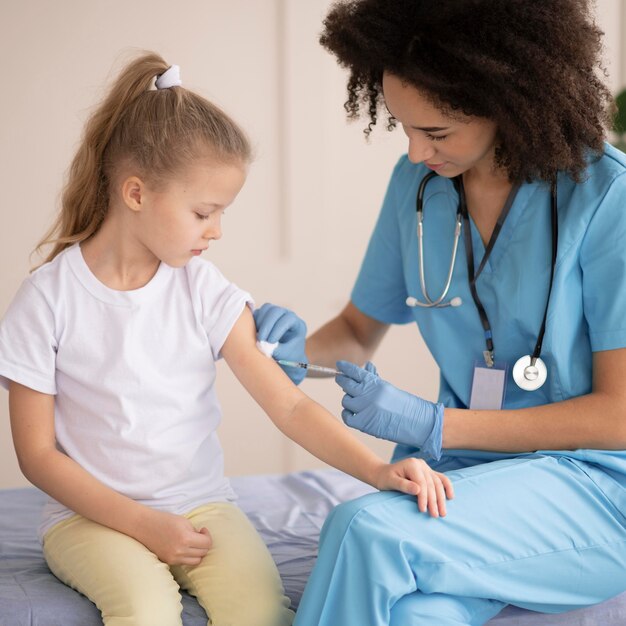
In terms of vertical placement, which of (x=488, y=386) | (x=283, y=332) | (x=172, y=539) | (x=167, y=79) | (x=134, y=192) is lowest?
(x=172, y=539)

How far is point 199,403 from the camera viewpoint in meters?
1.74

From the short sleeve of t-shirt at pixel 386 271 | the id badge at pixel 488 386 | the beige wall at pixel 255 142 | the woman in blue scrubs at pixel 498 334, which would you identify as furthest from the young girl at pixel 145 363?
the beige wall at pixel 255 142

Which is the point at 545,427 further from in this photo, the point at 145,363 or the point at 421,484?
the point at 145,363

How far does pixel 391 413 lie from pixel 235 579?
383 millimetres

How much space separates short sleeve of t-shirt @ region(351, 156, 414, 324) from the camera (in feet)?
6.84

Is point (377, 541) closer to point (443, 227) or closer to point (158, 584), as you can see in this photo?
point (158, 584)

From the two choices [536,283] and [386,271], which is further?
[386,271]

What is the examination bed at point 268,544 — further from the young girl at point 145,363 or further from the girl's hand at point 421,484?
the girl's hand at point 421,484

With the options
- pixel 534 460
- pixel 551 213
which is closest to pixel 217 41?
pixel 551 213

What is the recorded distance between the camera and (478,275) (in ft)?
5.99

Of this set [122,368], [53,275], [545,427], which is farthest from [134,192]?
[545,427]

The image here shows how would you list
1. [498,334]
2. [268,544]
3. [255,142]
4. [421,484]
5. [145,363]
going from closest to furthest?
1. [421,484]
2. [145,363]
3. [498,334]
4. [268,544]
5. [255,142]

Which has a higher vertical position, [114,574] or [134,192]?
[134,192]

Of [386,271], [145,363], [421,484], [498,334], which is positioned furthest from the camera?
[386,271]
